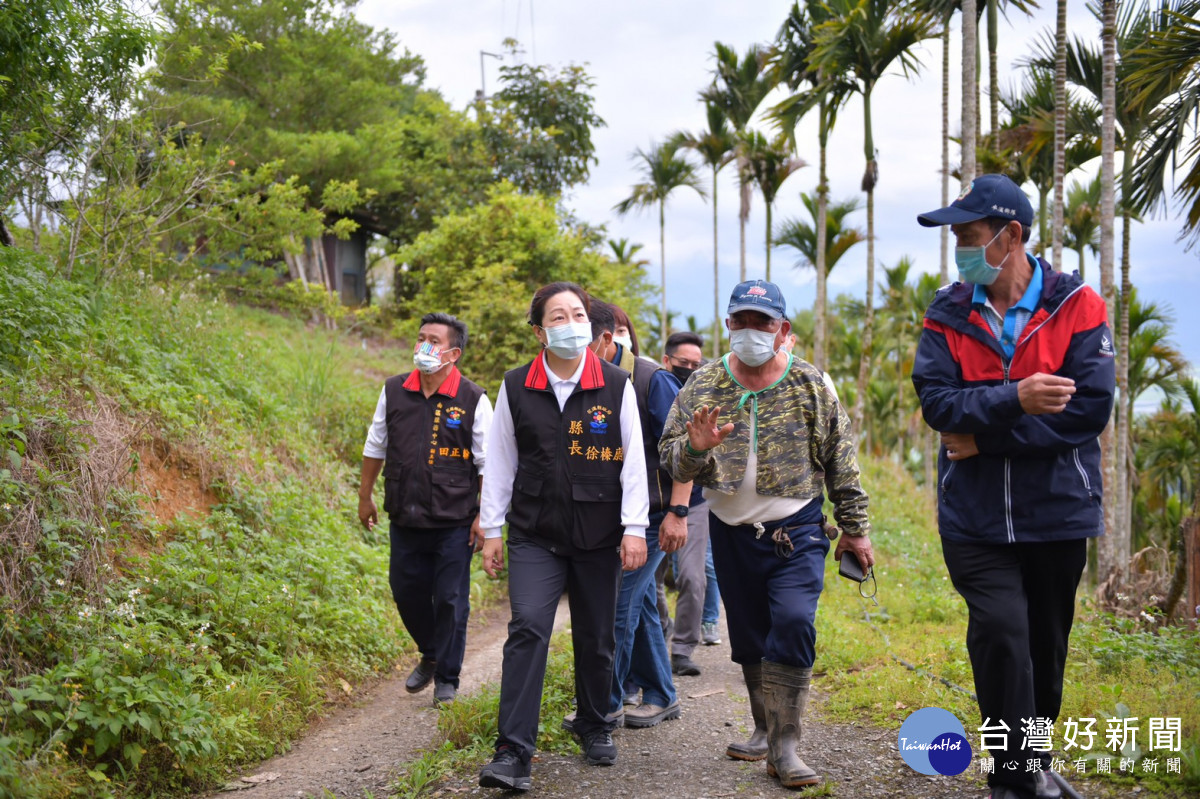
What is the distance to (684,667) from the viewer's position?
6.64 metres

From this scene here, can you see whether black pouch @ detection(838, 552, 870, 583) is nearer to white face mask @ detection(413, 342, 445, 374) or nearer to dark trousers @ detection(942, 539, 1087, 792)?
dark trousers @ detection(942, 539, 1087, 792)

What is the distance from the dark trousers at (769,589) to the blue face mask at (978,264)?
126cm

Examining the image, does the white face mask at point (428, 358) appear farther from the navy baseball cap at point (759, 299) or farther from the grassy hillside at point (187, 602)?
the navy baseball cap at point (759, 299)

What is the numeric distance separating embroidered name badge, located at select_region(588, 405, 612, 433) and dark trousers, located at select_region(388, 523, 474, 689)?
185 centimetres

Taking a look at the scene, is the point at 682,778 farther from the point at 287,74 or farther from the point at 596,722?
the point at 287,74

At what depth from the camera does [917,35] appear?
54.4 feet

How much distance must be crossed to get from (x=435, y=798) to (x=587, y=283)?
11.9 m

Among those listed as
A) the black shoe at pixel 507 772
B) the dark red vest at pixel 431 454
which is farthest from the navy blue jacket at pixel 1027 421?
the dark red vest at pixel 431 454

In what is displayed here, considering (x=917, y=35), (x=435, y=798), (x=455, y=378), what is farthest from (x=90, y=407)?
→ (x=917, y=35)

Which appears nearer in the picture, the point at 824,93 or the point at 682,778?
the point at 682,778

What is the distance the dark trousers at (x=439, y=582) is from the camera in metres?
5.95

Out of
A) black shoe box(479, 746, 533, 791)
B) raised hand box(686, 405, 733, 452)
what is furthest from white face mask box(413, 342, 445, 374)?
black shoe box(479, 746, 533, 791)

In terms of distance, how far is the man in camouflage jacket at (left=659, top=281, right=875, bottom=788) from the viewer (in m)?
4.15

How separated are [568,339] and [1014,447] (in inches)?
82.6
